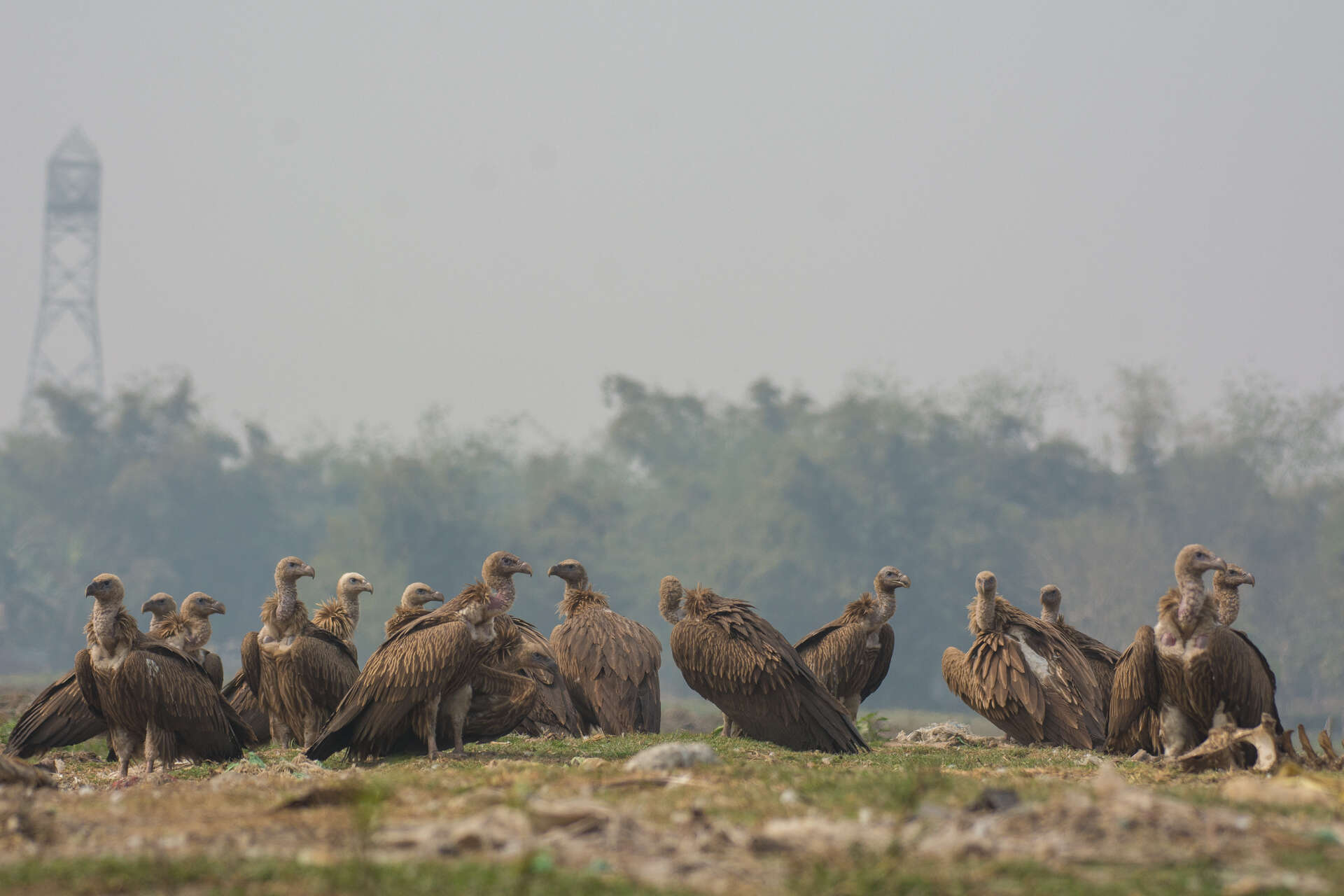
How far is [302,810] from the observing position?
23.5 feet

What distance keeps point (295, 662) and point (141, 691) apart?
1371mm

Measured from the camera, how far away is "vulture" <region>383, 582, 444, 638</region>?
12227 mm

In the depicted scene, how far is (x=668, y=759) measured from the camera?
8.52 metres

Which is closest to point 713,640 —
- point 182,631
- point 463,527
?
point 182,631

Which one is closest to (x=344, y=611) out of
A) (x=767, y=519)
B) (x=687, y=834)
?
(x=687, y=834)

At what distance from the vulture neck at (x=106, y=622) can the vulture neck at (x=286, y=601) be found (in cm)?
139

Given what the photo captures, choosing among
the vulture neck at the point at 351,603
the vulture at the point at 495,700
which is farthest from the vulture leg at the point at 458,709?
the vulture neck at the point at 351,603

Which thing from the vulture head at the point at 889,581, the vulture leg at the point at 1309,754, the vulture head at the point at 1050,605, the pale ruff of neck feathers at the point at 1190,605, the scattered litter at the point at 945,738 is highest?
the vulture head at the point at 889,581

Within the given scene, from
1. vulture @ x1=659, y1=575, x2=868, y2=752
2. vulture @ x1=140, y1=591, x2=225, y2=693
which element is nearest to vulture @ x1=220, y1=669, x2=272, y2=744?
vulture @ x1=140, y1=591, x2=225, y2=693

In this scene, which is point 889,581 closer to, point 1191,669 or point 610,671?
point 610,671

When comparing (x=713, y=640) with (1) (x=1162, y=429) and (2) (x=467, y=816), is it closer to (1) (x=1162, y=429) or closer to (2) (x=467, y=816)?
(2) (x=467, y=816)

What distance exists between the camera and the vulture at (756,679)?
12.1 m

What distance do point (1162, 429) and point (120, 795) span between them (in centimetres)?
6670

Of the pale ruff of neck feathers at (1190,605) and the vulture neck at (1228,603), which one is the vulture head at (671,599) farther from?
the pale ruff of neck feathers at (1190,605)
